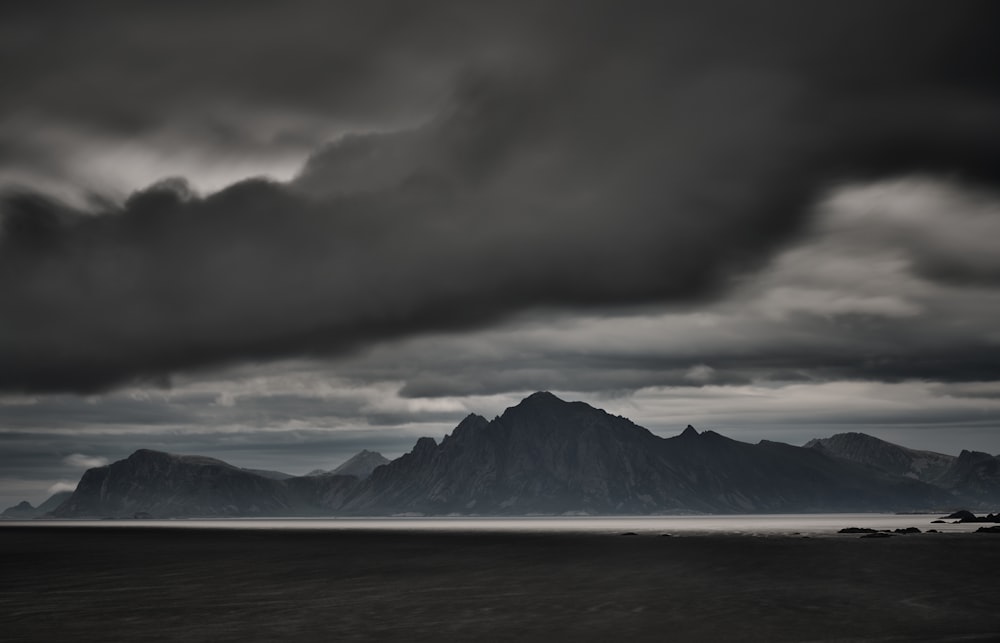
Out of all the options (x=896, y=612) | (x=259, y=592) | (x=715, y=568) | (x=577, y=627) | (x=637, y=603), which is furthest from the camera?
(x=715, y=568)

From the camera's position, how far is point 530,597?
77188mm

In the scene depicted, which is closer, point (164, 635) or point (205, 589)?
point (164, 635)

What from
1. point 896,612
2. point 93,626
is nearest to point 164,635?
point 93,626

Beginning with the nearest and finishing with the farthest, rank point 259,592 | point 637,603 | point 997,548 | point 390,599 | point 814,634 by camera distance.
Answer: point 814,634 < point 637,603 < point 390,599 < point 259,592 < point 997,548

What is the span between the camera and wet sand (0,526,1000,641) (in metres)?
55.9

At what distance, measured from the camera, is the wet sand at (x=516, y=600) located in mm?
55938

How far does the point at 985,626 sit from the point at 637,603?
25.3m

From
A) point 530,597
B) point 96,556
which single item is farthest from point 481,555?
point 530,597

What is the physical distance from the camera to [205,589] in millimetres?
86438

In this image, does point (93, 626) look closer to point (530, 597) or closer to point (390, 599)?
point (390, 599)

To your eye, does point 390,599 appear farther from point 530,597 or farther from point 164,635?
point 164,635

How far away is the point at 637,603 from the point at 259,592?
35.1 m

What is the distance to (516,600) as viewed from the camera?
245ft

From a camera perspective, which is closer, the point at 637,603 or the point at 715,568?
the point at 637,603
